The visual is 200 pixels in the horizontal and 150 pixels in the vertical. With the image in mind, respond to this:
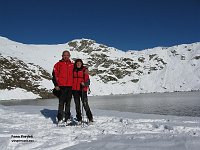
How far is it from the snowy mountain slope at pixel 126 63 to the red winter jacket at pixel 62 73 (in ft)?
275

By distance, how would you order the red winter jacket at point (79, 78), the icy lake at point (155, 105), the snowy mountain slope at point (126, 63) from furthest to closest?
the snowy mountain slope at point (126, 63) < the icy lake at point (155, 105) < the red winter jacket at point (79, 78)

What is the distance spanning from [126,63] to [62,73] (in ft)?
429

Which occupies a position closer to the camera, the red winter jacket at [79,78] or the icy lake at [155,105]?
the red winter jacket at [79,78]

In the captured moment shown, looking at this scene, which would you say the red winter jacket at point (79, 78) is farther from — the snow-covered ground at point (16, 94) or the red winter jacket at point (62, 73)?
the snow-covered ground at point (16, 94)

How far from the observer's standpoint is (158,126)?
9531mm

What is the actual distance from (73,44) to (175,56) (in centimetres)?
5520

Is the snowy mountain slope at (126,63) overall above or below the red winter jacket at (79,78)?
above

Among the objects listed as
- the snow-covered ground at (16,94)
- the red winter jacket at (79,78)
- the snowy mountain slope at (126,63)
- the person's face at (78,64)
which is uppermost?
the snowy mountain slope at (126,63)

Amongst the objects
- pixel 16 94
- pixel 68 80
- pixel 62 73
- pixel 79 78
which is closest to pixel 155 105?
pixel 79 78

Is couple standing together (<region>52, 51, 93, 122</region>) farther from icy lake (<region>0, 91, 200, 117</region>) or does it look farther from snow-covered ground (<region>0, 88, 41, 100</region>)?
snow-covered ground (<region>0, 88, 41, 100</region>)

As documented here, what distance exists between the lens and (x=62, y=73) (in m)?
10.4

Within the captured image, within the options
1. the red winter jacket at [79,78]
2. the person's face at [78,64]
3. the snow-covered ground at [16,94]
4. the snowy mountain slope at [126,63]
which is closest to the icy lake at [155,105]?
the red winter jacket at [79,78]

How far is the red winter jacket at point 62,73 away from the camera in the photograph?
10.4 meters

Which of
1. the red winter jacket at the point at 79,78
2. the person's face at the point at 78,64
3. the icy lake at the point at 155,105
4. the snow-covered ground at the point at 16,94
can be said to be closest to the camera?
the person's face at the point at 78,64
